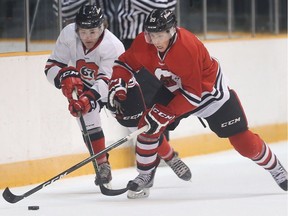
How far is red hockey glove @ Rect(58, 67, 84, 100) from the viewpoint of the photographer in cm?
548

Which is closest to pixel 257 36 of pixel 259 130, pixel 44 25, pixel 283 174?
pixel 259 130

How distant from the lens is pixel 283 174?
18.7 ft

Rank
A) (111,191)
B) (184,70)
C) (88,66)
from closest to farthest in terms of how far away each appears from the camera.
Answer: (184,70) → (111,191) → (88,66)

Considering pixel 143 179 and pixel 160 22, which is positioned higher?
pixel 160 22

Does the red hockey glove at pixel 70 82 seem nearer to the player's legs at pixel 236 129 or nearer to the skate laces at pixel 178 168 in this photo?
the player's legs at pixel 236 129

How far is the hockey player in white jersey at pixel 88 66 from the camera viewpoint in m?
5.48

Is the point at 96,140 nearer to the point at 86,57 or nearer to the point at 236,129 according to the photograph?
the point at 86,57

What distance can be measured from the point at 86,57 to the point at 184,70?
714 millimetres

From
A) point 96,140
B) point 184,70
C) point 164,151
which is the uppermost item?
point 184,70

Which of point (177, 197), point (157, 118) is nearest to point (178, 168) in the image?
point (177, 197)

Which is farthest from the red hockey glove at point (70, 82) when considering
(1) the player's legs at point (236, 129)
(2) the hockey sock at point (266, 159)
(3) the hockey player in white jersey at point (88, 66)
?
(2) the hockey sock at point (266, 159)

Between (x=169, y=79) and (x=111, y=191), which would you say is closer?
(x=169, y=79)

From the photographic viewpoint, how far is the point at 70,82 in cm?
548

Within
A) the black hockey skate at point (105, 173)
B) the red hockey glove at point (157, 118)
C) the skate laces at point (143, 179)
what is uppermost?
the red hockey glove at point (157, 118)
